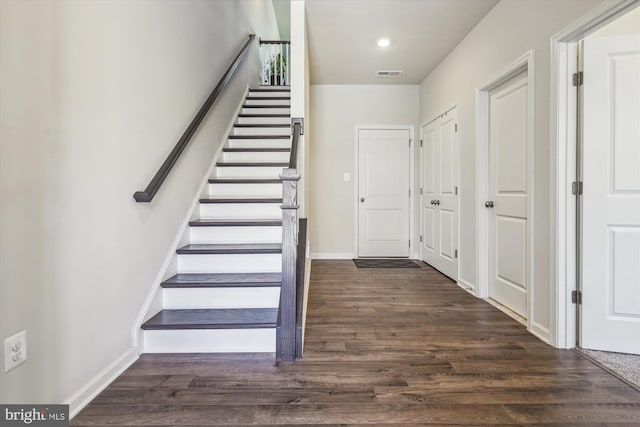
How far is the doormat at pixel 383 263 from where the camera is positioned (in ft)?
13.7

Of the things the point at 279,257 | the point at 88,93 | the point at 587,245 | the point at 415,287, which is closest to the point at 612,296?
the point at 587,245

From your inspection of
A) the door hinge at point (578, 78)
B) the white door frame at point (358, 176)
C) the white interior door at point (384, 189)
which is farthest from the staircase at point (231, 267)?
the door hinge at point (578, 78)

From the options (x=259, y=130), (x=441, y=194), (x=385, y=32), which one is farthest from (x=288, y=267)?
(x=441, y=194)

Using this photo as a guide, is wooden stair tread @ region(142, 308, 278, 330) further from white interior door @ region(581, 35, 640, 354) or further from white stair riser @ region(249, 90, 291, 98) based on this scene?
white stair riser @ region(249, 90, 291, 98)

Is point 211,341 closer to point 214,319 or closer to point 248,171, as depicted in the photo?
point 214,319

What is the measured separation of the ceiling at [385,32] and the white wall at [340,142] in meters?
0.44

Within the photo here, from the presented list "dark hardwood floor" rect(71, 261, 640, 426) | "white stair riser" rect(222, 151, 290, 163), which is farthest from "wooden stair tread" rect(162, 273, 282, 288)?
"white stair riser" rect(222, 151, 290, 163)

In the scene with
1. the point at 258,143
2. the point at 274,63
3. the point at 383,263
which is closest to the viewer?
the point at 258,143

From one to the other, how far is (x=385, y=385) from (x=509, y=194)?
187 cm

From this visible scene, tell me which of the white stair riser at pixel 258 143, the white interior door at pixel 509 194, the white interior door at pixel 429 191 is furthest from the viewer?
the white interior door at pixel 429 191

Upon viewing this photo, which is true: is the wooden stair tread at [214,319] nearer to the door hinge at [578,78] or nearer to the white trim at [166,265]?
the white trim at [166,265]

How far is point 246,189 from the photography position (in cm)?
293

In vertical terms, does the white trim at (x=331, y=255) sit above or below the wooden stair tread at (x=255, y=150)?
below

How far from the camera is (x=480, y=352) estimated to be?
1.87m
